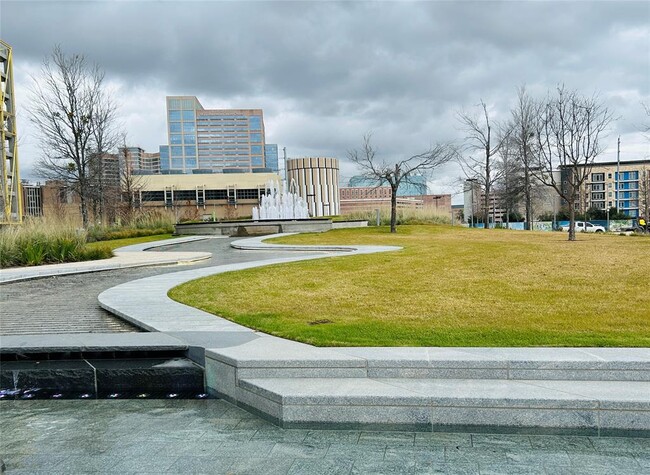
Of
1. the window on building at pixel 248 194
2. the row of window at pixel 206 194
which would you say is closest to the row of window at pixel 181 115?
the row of window at pixel 206 194

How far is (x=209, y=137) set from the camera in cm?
13712

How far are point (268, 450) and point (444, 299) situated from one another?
489cm

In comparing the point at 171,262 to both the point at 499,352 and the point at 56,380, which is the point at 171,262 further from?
the point at 499,352

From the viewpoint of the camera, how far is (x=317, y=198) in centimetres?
6612

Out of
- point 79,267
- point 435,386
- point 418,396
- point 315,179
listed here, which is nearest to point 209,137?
point 315,179

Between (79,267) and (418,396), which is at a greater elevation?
(79,267)

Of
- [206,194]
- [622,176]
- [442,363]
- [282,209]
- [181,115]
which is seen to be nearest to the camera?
[442,363]

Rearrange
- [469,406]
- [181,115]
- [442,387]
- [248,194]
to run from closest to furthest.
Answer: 1. [469,406]
2. [442,387]
3. [248,194]
4. [181,115]

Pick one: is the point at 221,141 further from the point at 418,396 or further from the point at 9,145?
the point at 418,396

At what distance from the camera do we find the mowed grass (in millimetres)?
5855

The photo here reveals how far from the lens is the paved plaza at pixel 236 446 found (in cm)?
355

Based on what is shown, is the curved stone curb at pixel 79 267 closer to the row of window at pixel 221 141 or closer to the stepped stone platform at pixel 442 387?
the stepped stone platform at pixel 442 387

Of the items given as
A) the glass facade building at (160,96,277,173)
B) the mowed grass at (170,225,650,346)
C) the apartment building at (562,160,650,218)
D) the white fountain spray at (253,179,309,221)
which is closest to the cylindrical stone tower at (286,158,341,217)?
the white fountain spray at (253,179,309,221)

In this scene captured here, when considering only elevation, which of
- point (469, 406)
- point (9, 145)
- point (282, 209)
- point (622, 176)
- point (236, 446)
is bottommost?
point (236, 446)
